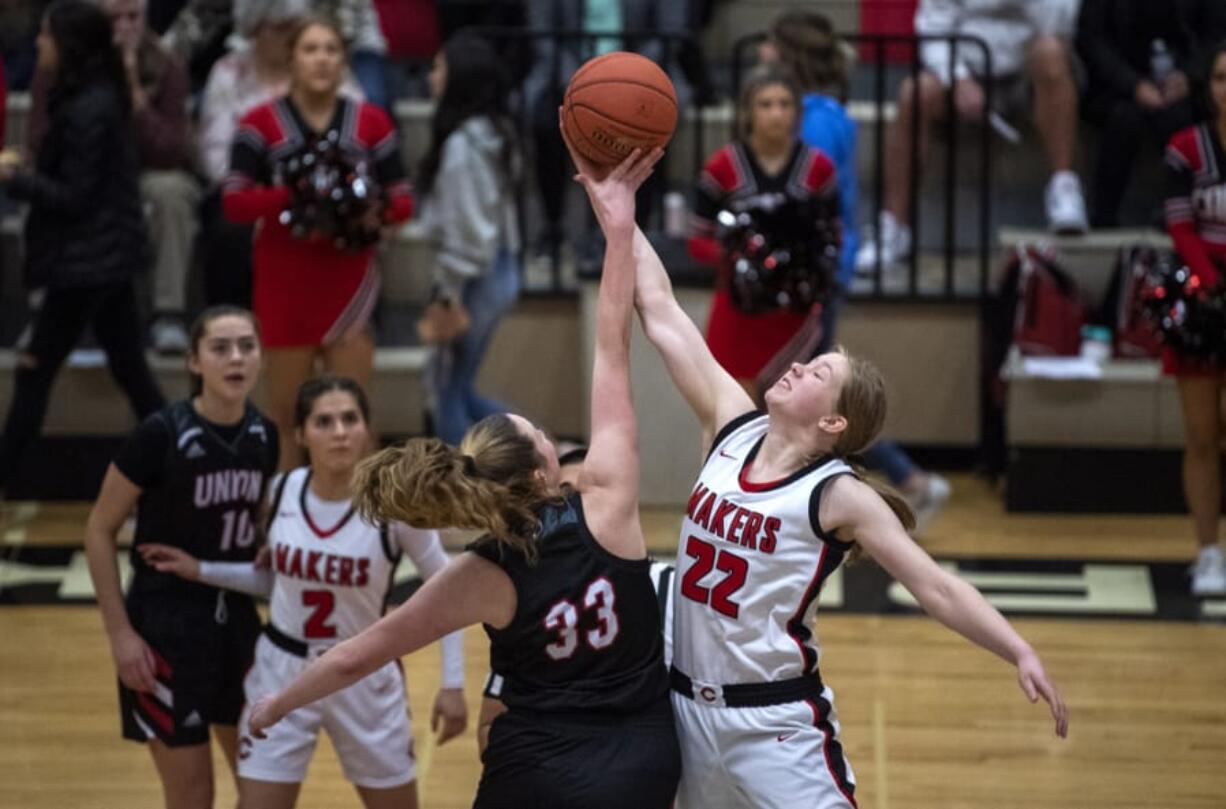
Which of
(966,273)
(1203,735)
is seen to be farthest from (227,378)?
(966,273)

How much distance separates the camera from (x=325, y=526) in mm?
4348

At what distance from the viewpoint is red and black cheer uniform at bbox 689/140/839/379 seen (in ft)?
22.4

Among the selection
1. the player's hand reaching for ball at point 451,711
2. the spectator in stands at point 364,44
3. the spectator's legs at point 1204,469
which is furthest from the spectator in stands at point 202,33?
the player's hand reaching for ball at point 451,711

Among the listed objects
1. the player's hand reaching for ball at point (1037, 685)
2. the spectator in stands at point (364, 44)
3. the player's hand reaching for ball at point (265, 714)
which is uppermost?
the spectator in stands at point (364, 44)

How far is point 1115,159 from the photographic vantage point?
825cm

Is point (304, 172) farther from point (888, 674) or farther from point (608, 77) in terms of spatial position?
point (608, 77)

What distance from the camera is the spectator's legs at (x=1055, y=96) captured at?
8.24 metres

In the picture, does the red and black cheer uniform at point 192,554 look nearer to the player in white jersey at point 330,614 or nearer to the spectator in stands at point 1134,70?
the player in white jersey at point 330,614

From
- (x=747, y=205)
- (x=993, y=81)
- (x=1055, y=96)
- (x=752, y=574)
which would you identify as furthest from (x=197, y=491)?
(x=993, y=81)

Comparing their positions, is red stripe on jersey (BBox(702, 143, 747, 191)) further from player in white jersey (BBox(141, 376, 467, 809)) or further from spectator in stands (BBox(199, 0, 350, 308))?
player in white jersey (BBox(141, 376, 467, 809))

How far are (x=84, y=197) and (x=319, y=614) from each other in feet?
10.3

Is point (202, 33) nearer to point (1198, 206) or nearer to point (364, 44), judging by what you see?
point (364, 44)

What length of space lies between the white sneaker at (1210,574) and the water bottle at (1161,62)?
228cm

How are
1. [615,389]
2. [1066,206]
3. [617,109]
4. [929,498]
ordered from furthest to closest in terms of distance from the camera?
[1066,206] < [929,498] < [617,109] < [615,389]
